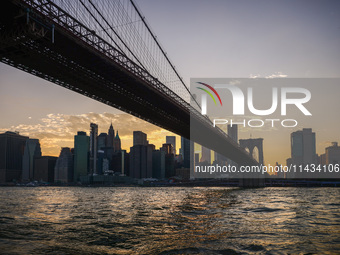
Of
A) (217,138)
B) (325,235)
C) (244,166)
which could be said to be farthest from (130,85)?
(244,166)

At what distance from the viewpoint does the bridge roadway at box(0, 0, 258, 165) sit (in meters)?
21.0

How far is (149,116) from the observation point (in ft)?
159

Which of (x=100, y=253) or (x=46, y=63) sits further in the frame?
(x=46, y=63)

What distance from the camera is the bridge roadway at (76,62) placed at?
2097cm

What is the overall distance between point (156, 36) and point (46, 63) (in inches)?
1044

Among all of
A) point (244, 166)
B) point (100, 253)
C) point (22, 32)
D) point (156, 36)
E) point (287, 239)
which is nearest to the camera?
point (100, 253)

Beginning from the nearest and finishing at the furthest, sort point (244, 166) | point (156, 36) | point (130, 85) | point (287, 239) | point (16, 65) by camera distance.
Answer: point (287, 239) → point (16, 65) → point (130, 85) → point (156, 36) → point (244, 166)

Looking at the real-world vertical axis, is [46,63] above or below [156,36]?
below

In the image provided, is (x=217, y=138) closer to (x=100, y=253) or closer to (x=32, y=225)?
(x=32, y=225)

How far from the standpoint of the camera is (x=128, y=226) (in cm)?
1584

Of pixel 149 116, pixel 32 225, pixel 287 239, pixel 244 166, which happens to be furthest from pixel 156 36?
pixel 244 166

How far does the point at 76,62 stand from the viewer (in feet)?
95.1

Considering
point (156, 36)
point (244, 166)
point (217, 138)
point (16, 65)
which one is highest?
point (156, 36)

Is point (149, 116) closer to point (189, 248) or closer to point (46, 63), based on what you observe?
point (46, 63)
